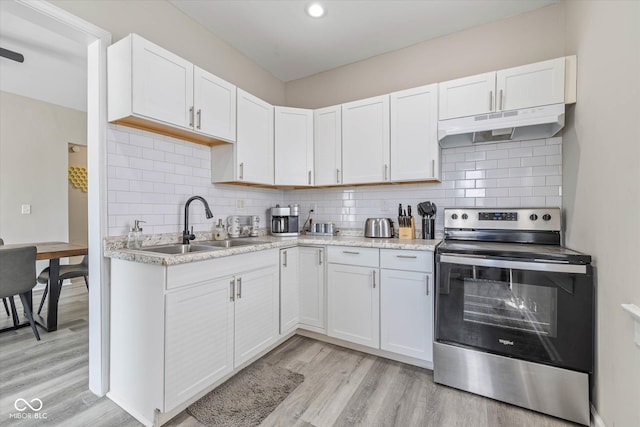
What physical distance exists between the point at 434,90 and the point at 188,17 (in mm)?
2158

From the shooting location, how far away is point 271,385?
188cm

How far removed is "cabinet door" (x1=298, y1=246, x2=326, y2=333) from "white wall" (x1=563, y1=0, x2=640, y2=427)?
5.85 ft

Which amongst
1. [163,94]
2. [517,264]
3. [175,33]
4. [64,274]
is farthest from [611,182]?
[64,274]

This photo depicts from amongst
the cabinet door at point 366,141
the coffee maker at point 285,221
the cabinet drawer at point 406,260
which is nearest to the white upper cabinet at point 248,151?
the coffee maker at point 285,221

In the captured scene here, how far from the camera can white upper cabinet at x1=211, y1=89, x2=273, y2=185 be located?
2.43 metres

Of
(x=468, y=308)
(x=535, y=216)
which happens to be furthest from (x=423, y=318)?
(x=535, y=216)

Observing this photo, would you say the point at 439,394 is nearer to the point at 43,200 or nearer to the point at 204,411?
the point at 204,411

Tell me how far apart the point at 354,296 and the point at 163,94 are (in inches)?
80.6

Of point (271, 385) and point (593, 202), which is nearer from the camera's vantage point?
point (593, 202)

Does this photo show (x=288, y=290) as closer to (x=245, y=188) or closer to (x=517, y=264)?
(x=245, y=188)

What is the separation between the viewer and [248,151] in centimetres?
253

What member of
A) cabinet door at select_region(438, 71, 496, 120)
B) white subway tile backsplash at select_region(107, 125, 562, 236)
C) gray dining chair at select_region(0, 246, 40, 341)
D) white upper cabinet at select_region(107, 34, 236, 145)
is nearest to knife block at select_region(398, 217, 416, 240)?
white subway tile backsplash at select_region(107, 125, 562, 236)

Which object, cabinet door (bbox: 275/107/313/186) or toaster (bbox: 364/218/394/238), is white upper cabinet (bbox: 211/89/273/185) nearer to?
cabinet door (bbox: 275/107/313/186)

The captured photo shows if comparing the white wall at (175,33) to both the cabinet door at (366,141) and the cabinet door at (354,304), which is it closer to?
the cabinet door at (366,141)
